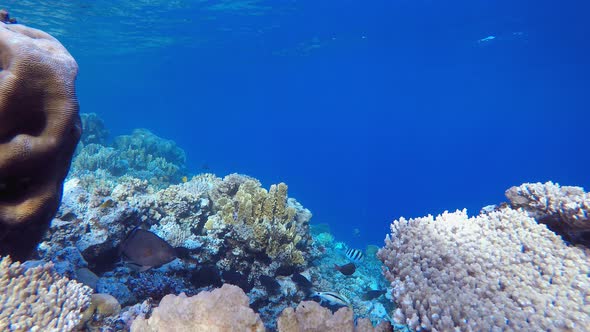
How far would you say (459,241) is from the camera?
366 cm

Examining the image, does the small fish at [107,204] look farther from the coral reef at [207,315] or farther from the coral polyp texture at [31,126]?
the coral reef at [207,315]

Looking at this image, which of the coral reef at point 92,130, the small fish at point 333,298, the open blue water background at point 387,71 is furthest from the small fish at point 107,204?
the open blue water background at point 387,71

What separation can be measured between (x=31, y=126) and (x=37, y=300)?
49.1 inches

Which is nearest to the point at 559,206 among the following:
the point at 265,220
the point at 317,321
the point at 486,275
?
the point at 486,275

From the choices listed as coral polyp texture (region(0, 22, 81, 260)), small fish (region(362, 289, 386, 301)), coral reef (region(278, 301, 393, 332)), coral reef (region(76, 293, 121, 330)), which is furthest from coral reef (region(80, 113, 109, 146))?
coral reef (region(278, 301, 393, 332))

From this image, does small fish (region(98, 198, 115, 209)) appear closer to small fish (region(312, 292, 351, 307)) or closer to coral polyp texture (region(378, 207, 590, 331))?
small fish (region(312, 292, 351, 307))

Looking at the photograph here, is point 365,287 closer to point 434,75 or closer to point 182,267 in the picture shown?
point 182,267

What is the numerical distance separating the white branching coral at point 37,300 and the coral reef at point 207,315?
20.6 inches

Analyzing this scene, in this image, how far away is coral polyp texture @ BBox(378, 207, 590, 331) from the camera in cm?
272

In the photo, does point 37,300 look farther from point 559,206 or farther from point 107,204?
point 559,206

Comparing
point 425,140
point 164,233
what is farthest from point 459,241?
point 425,140

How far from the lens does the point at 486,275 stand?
3.19 m

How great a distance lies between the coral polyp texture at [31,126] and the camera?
89.8 inches

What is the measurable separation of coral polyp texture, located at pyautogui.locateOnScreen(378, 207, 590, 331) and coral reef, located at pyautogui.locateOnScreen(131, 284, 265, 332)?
5.12ft
